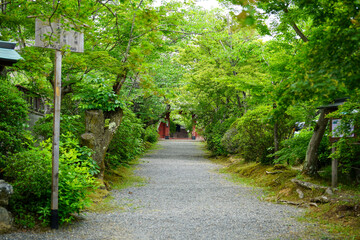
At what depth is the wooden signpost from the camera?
18.6ft

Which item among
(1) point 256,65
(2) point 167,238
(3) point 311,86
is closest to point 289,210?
(2) point 167,238

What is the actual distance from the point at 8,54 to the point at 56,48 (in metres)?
1.09

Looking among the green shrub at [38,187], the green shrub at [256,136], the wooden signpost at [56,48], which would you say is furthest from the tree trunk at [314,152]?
the wooden signpost at [56,48]

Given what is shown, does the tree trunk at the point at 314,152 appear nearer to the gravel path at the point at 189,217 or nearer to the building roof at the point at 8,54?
the gravel path at the point at 189,217

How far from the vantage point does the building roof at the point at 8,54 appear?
20.0ft

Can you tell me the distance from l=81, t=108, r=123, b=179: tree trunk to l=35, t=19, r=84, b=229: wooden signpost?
3919 mm

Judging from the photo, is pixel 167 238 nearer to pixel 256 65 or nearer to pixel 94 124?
pixel 94 124

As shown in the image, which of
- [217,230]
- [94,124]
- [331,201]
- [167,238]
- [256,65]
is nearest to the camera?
[167,238]

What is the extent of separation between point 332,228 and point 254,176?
6.84 metres

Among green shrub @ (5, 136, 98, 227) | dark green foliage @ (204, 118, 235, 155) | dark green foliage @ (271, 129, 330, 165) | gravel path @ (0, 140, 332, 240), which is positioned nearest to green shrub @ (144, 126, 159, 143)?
dark green foliage @ (204, 118, 235, 155)

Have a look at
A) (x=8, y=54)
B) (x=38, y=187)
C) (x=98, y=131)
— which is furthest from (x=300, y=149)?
(x=8, y=54)

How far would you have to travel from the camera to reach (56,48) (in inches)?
230

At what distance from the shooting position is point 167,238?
566 centimetres

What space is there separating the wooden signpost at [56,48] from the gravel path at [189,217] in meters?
0.58
